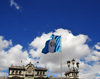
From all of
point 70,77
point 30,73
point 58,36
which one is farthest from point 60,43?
point 70,77

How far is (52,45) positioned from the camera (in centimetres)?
3070

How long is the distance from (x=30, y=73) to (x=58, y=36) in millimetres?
45369

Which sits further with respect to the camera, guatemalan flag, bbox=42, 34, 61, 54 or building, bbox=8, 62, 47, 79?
building, bbox=8, 62, 47, 79

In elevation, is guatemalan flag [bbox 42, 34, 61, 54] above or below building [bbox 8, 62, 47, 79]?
above

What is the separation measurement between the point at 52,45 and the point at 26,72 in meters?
45.2

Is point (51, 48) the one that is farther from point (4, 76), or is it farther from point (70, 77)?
point (70, 77)

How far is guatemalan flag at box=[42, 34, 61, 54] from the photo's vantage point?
99.3 feet

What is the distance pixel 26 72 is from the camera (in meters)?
71.4

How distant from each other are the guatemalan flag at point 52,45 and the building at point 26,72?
44216mm

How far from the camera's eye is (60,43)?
100 ft

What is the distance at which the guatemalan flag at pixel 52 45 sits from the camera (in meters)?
30.3

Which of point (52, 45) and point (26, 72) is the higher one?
point (52, 45)

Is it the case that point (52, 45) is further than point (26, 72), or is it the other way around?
point (26, 72)

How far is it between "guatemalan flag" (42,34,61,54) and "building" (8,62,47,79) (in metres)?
44.2
